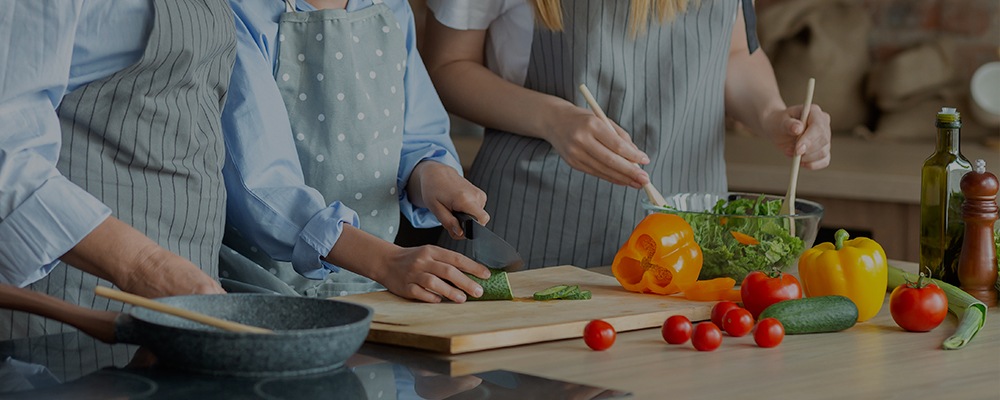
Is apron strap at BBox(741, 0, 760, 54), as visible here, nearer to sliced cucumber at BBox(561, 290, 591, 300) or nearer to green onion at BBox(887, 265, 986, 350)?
green onion at BBox(887, 265, 986, 350)

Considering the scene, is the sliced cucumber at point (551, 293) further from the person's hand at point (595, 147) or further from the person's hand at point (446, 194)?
the person's hand at point (595, 147)

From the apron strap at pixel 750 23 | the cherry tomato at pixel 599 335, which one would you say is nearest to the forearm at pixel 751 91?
the apron strap at pixel 750 23

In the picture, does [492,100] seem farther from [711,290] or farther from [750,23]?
[711,290]

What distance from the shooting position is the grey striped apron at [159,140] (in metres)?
1.44

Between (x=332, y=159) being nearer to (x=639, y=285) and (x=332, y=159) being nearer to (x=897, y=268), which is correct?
(x=639, y=285)

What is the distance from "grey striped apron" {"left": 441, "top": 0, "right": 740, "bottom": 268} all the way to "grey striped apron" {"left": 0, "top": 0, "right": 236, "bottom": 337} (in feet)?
2.28

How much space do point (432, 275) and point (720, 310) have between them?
34 cm

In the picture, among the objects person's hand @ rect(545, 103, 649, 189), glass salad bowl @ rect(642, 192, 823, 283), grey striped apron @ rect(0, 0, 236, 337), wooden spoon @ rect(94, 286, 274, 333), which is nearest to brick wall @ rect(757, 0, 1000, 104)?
person's hand @ rect(545, 103, 649, 189)

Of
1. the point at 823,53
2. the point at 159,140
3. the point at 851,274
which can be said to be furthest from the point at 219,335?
the point at 823,53

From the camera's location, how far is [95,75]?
1.44m

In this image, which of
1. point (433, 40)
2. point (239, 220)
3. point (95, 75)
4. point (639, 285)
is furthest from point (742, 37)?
point (95, 75)

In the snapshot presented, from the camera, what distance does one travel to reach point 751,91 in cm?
230

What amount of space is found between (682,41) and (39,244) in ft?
3.97

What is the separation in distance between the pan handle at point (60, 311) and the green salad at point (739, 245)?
84 centimetres
